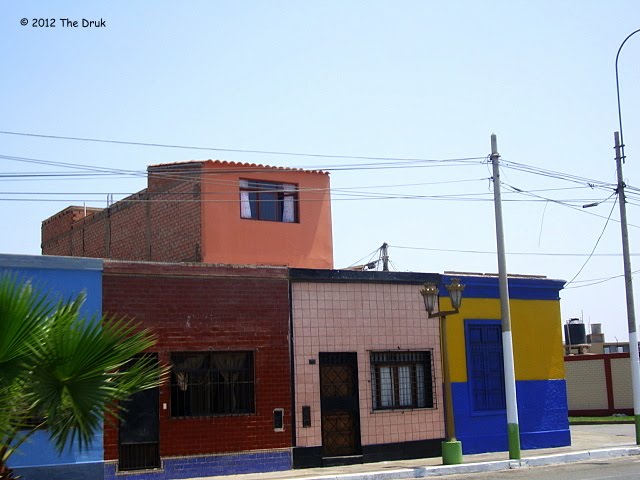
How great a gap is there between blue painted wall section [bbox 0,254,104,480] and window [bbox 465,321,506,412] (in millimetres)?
9613

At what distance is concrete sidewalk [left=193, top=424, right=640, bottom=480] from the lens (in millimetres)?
18203

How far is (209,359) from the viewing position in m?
19.1

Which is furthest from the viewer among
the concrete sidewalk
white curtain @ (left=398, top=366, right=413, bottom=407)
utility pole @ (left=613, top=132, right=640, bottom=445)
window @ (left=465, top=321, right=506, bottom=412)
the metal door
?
utility pole @ (left=613, top=132, right=640, bottom=445)

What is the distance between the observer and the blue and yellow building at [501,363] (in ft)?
73.7

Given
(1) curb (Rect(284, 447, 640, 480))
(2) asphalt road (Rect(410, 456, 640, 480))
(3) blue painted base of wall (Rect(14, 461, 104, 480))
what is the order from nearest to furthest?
(3) blue painted base of wall (Rect(14, 461, 104, 480)) < (2) asphalt road (Rect(410, 456, 640, 480)) < (1) curb (Rect(284, 447, 640, 480))

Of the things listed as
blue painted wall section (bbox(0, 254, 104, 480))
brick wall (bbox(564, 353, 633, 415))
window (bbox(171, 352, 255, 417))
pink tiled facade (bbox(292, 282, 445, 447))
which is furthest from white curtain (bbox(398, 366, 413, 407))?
brick wall (bbox(564, 353, 633, 415))

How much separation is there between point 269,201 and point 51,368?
61.3 feet

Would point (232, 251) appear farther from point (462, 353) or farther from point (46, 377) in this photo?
point (46, 377)

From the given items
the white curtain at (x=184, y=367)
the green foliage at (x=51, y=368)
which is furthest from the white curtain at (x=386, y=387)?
the green foliage at (x=51, y=368)

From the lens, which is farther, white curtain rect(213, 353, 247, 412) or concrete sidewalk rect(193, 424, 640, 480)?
white curtain rect(213, 353, 247, 412)

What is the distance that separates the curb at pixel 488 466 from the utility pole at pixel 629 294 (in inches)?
59.3

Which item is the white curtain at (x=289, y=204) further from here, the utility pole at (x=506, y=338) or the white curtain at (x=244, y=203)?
the utility pole at (x=506, y=338)

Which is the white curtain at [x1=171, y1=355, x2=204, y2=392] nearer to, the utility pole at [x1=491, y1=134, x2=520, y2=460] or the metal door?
the metal door

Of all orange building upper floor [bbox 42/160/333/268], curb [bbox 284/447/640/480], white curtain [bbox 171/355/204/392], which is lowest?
curb [bbox 284/447/640/480]
